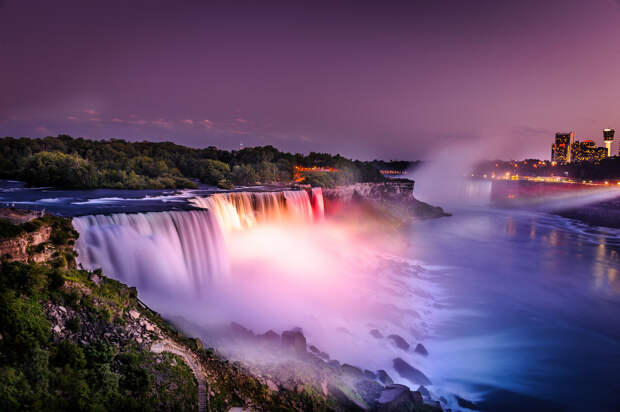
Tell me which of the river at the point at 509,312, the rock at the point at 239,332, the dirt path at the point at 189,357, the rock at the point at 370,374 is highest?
the dirt path at the point at 189,357

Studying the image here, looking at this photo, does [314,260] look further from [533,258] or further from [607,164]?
[607,164]

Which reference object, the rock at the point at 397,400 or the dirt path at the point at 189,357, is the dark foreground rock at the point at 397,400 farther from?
the dirt path at the point at 189,357

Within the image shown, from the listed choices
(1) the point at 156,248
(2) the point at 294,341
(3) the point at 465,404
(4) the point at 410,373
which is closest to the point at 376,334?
(4) the point at 410,373

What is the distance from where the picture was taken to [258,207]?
95.3ft

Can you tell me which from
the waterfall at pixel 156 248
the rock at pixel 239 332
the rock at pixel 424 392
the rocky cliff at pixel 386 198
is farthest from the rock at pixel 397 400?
the rocky cliff at pixel 386 198

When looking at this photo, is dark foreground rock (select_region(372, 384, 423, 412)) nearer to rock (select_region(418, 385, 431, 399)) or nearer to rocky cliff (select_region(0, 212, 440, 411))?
rocky cliff (select_region(0, 212, 440, 411))

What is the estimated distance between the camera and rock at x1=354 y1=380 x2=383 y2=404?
937cm

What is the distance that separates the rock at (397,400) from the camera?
8992 mm

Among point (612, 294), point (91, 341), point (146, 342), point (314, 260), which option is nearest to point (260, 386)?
point (146, 342)

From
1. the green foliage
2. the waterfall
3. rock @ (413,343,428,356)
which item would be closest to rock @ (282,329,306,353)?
the green foliage

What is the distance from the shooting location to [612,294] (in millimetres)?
22172

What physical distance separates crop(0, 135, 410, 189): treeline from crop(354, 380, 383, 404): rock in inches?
1097

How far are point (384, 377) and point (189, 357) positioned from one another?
6.78 metres

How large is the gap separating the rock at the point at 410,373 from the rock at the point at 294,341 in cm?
372
